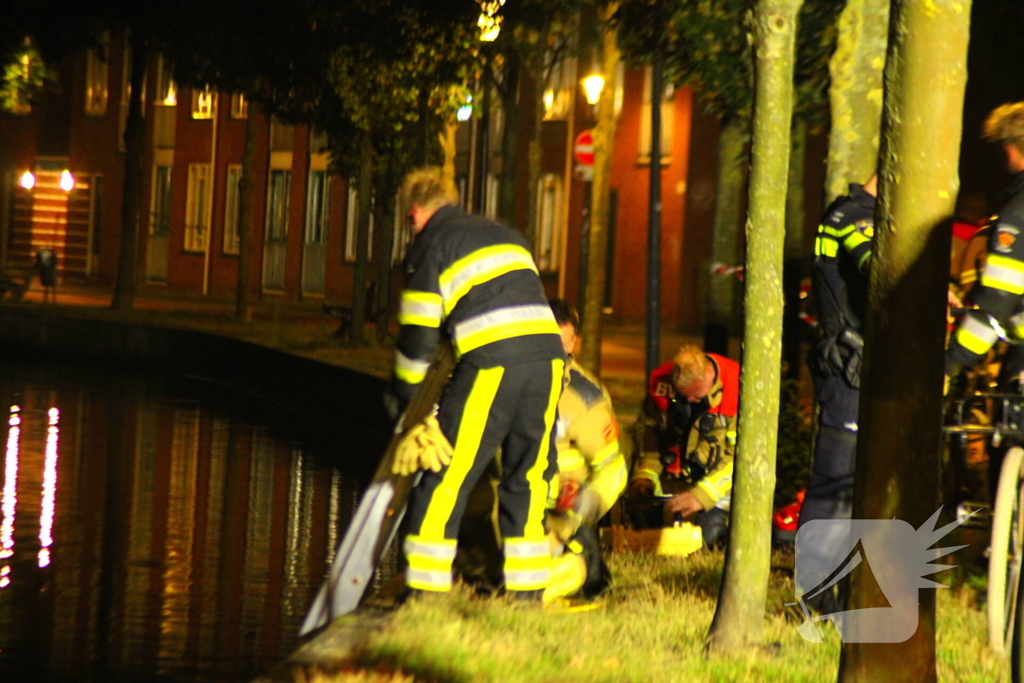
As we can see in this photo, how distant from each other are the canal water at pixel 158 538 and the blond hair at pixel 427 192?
182 centimetres

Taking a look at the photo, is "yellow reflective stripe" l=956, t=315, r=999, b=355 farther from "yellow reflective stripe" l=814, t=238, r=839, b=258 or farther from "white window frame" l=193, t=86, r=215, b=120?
"white window frame" l=193, t=86, r=215, b=120

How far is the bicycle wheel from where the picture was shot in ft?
16.0

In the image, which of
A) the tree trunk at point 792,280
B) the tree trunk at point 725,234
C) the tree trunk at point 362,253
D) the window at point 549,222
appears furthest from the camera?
the window at point 549,222

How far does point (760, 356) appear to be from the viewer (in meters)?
5.49

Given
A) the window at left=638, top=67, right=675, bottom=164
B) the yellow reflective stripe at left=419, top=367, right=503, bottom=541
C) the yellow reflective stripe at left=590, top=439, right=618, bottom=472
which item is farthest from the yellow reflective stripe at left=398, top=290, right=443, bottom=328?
the window at left=638, top=67, right=675, bottom=164

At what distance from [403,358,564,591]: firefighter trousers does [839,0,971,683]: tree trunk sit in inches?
74.8

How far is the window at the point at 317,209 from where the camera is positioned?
4103cm

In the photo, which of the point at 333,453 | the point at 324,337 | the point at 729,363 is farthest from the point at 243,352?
the point at 729,363

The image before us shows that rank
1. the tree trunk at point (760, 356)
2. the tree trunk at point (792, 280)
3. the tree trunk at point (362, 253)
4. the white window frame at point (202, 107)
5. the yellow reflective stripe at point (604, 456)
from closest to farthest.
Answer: the tree trunk at point (760, 356), the yellow reflective stripe at point (604, 456), the tree trunk at point (792, 280), the tree trunk at point (362, 253), the white window frame at point (202, 107)

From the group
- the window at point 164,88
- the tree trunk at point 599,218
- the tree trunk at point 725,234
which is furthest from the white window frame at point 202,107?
the tree trunk at point 725,234

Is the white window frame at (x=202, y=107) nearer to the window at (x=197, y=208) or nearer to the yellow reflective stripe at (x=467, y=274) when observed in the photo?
the window at (x=197, y=208)

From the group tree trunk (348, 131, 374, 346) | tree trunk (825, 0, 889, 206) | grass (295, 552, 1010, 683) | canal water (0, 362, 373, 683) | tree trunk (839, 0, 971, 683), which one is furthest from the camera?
tree trunk (348, 131, 374, 346)

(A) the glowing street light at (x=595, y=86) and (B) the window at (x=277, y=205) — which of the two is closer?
(A) the glowing street light at (x=595, y=86)

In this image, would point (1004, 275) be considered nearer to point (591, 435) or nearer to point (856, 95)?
point (591, 435)
